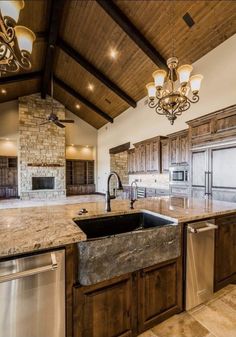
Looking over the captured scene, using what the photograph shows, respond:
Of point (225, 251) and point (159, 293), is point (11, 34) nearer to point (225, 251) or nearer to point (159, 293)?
point (159, 293)

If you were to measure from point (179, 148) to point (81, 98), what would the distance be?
18.9ft

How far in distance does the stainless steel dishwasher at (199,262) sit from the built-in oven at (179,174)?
8.19ft

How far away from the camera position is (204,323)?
66.2 inches

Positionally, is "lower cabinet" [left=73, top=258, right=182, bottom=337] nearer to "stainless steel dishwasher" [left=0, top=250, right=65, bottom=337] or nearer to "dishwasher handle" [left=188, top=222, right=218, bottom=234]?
"stainless steel dishwasher" [left=0, top=250, right=65, bottom=337]

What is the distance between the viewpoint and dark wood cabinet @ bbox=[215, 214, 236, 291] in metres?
1.95

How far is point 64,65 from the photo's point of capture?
6531 millimetres

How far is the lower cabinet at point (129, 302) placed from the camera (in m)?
1.21

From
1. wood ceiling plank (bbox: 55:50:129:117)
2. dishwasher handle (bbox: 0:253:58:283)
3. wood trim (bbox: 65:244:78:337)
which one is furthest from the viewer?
wood ceiling plank (bbox: 55:50:129:117)

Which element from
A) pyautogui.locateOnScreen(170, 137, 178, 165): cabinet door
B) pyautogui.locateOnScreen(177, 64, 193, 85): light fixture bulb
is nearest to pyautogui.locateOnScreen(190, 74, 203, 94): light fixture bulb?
pyautogui.locateOnScreen(177, 64, 193, 85): light fixture bulb

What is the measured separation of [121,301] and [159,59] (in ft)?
16.4

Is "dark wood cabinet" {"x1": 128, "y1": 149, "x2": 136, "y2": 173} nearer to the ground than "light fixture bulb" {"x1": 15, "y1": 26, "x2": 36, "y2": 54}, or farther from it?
nearer to the ground

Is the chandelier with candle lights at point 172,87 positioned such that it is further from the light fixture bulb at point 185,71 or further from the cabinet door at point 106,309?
the cabinet door at point 106,309

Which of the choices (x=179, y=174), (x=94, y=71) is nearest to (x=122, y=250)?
(x=179, y=174)

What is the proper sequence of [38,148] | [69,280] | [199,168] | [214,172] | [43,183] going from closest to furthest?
[69,280]
[214,172]
[199,168]
[38,148]
[43,183]
